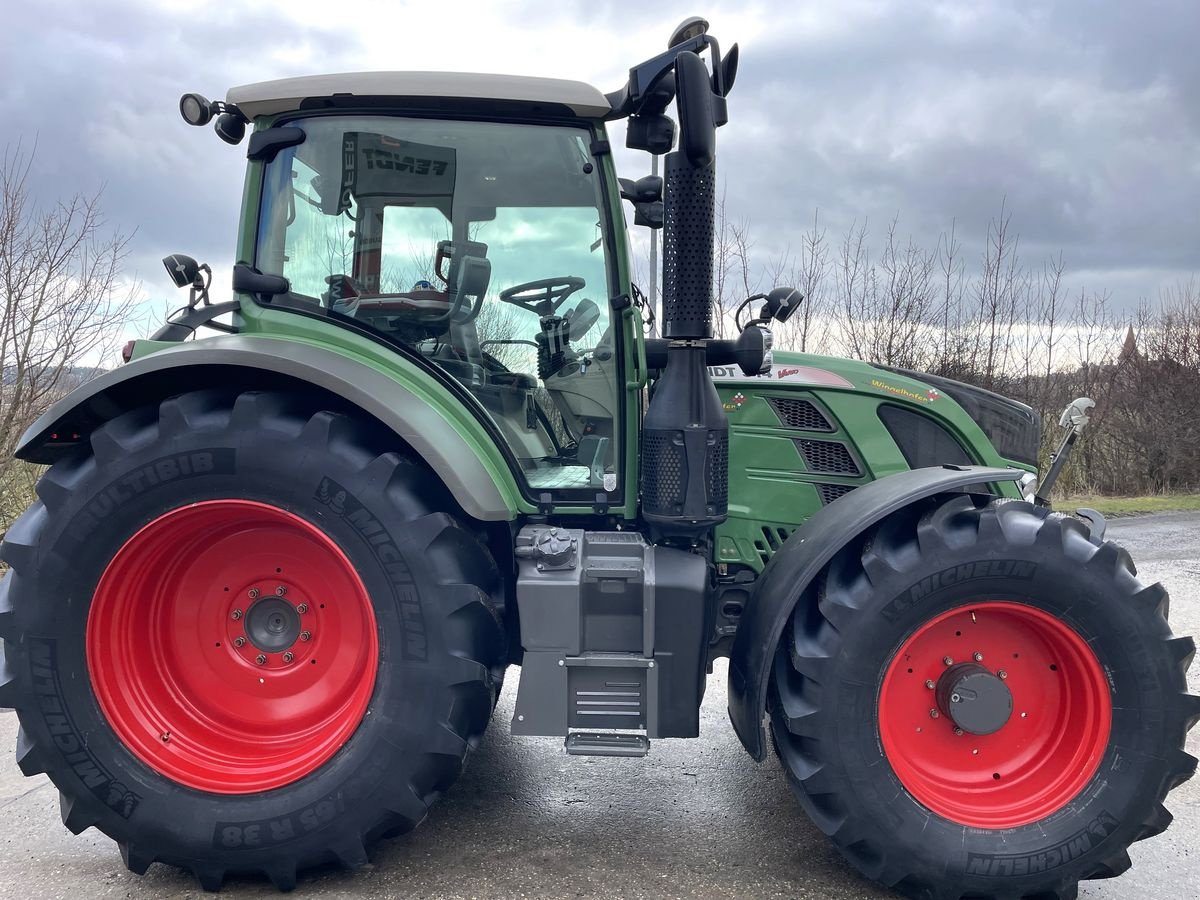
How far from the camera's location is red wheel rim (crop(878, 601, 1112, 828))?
241 cm

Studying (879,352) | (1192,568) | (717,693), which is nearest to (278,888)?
(717,693)

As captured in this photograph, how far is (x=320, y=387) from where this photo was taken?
254cm

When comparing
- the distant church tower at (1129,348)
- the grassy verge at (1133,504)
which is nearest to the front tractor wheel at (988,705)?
the grassy verge at (1133,504)

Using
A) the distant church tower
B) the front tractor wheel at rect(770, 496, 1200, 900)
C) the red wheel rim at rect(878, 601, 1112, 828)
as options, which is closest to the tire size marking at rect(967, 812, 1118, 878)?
the front tractor wheel at rect(770, 496, 1200, 900)

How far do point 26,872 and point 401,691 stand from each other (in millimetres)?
1286

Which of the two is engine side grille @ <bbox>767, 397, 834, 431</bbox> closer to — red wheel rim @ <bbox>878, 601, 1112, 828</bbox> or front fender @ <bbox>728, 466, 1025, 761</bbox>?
front fender @ <bbox>728, 466, 1025, 761</bbox>

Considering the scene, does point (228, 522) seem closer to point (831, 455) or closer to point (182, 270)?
point (182, 270)

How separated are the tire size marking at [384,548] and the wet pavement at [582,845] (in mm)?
750

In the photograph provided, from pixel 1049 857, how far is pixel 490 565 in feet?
5.84

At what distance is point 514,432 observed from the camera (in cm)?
277

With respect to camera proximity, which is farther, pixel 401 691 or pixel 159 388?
pixel 159 388

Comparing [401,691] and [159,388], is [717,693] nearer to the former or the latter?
[401,691]

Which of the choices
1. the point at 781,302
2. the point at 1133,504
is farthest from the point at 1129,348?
the point at 781,302

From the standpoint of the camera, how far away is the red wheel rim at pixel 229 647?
2473 mm
